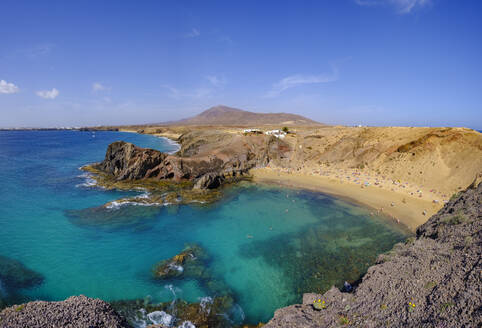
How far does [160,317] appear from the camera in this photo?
38.2 ft

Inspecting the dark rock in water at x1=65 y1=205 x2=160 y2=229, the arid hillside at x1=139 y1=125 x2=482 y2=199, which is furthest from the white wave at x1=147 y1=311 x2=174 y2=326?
the arid hillside at x1=139 y1=125 x2=482 y2=199

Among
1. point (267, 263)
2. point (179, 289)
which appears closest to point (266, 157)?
point (267, 263)

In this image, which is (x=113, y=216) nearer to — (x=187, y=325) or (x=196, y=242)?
(x=196, y=242)

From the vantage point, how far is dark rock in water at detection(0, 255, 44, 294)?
1375 centimetres

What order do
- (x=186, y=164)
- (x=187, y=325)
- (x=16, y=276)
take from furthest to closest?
(x=186, y=164), (x=16, y=276), (x=187, y=325)

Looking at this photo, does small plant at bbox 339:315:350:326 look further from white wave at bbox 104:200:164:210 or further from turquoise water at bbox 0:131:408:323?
white wave at bbox 104:200:164:210

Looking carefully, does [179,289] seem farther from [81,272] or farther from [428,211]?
[428,211]

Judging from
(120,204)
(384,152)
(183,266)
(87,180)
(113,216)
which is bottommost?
(183,266)

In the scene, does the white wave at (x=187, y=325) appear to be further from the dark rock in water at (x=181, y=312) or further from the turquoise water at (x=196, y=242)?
the turquoise water at (x=196, y=242)

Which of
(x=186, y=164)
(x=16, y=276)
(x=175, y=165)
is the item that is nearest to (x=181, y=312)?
(x=16, y=276)

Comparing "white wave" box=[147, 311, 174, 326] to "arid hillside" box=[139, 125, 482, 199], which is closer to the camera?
"white wave" box=[147, 311, 174, 326]

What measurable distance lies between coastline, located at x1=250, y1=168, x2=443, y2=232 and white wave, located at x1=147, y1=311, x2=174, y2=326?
21.4 meters

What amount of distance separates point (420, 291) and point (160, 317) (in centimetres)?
1187

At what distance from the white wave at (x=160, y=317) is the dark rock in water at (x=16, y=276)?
8.32m
